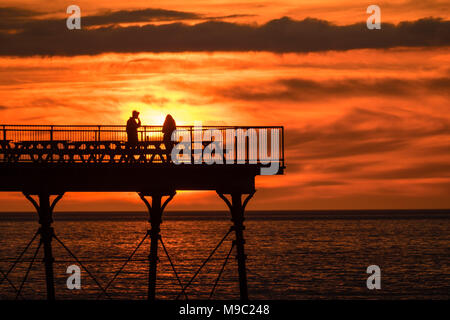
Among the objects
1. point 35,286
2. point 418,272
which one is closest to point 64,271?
point 35,286

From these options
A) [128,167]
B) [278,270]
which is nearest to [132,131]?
[128,167]

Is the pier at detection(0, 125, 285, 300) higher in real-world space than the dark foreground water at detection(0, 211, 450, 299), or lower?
higher

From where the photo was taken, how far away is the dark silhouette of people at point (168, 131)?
33.3 metres

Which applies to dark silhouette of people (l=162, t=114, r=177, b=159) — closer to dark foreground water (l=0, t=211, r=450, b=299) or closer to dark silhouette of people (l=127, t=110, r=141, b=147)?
→ dark silhouette of people (l=127, t=110, r=141, b=147)

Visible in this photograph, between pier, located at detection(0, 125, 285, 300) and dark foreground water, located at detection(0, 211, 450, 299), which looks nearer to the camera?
pier, located at detection(0, 125, 285, 300)

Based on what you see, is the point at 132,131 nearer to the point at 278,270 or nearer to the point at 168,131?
the point at 168,131

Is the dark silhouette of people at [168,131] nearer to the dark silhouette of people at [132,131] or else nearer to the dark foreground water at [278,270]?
the dark silhouette of people at [132,131]

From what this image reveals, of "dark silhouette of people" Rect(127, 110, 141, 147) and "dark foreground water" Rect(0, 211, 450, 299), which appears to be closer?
"dark silhouette of people" Rect(127, 110, 141, 147)

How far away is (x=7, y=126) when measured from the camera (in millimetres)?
34594

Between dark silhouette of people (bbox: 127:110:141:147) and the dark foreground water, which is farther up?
dark silhouette of people (bbox: 127:110:141:147)

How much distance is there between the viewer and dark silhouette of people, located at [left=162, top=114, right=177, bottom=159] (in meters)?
33.3
